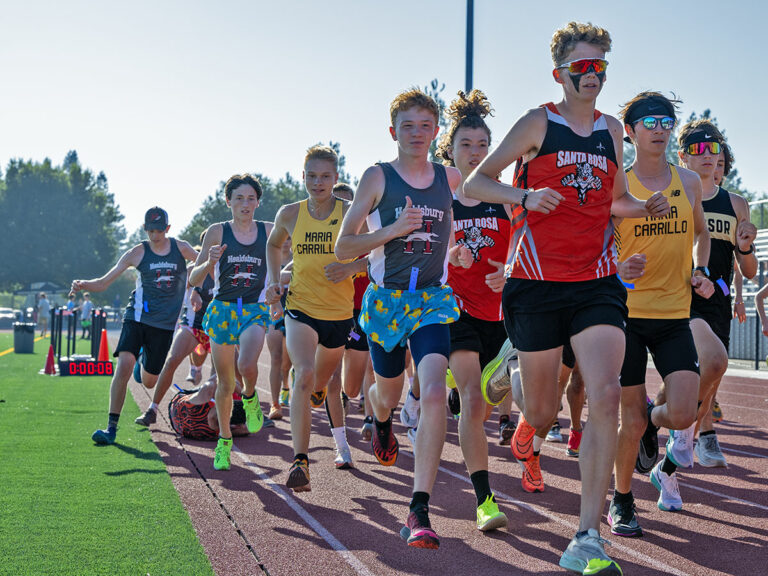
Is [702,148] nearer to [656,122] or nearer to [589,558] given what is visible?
[656,122]

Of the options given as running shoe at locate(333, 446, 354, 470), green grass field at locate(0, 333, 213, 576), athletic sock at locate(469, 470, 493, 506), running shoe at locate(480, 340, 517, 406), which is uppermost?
running shoe at locate(480, 340, 517, 406)

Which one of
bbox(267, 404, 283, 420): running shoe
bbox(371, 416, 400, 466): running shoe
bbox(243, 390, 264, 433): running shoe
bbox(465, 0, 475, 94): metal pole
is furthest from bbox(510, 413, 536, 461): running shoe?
bbox(465, 0, 475, 94): metal pole

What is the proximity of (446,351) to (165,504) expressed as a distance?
7.76 ft

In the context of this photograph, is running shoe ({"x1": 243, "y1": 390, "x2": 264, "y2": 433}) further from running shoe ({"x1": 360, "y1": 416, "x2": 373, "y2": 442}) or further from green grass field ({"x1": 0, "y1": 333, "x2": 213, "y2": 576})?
running shoe ({"x1": 360, "y1": 416, "x2": 373, "y2": 442})

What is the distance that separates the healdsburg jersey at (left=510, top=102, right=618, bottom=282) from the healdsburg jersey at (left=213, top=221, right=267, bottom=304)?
13.4 feet

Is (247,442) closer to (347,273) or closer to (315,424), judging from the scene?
(315,424)

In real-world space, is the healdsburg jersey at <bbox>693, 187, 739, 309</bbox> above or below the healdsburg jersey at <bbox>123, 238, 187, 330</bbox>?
above

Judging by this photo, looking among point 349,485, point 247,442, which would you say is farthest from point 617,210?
point 247,442

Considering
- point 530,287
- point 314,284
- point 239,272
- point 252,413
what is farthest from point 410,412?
point 530,287

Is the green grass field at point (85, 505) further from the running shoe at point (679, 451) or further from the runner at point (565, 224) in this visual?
the running shoe at point (679, 451)

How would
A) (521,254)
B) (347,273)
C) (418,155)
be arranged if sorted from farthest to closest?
1. (347,273)
2. (418,155)
3. (521,254)

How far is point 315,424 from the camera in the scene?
1106cm

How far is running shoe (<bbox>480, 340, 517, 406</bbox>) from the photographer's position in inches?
230

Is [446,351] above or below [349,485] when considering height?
above
